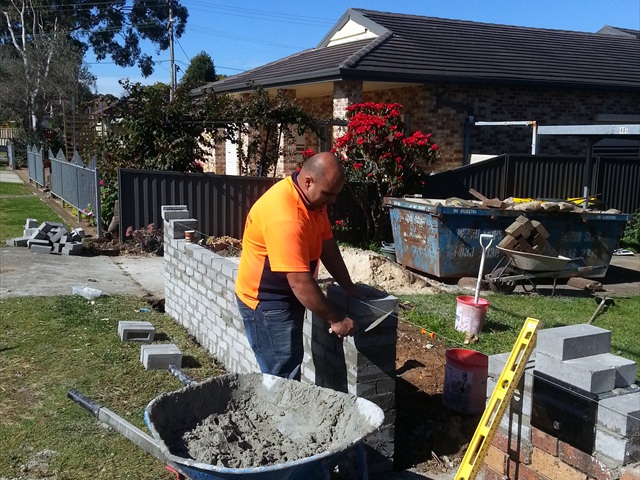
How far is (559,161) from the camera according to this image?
1381cm

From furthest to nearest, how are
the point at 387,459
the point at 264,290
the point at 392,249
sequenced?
the point at 392,249 → the point at 387,459 → the point at 264,290

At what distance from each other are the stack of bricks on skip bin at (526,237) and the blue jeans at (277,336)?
601 centimetres

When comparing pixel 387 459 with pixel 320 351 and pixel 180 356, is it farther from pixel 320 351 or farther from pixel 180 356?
pixel 180 356

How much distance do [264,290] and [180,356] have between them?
2.38m

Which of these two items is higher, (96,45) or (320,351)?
(96,45)

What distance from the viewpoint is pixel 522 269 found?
9406 millimetres

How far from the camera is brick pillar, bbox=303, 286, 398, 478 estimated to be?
4.03 m

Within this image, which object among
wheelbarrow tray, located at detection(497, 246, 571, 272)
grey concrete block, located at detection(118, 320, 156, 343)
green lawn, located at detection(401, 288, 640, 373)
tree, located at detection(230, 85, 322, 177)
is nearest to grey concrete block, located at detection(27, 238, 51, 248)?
tree, located at detection(230, 85, 322, 177)

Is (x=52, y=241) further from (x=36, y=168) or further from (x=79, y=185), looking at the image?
(x=36, y=168)

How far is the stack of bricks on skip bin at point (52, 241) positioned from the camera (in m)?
11.5

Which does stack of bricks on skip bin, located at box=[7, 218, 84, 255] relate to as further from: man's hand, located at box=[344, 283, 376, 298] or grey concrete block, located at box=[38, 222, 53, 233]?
man's hand, located at box=[344, 283, 376, 298]

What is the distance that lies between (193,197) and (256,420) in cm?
888

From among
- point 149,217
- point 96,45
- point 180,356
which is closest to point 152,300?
point 180,356

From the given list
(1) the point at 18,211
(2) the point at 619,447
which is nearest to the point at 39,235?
(1) the point at 18,211
